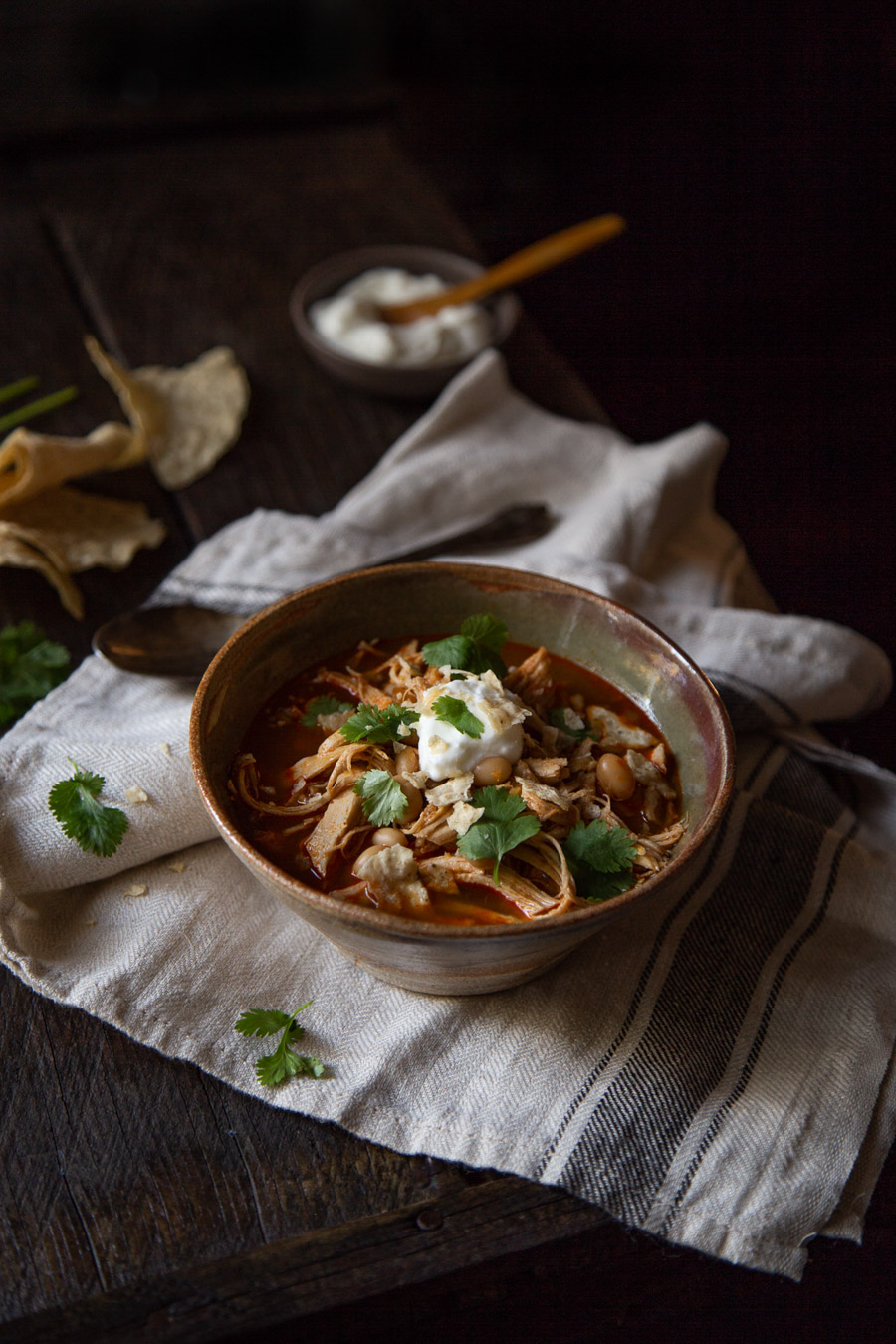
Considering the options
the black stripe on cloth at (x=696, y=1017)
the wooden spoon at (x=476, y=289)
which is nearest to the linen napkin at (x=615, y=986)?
the black stripe on cloth at (x=696, y=1017)

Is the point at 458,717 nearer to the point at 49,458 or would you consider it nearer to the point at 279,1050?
the point at 279,1050

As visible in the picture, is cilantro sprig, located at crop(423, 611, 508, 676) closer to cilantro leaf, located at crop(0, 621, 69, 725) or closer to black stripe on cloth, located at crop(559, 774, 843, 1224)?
black stripe on cloth, located at crop(559, 774, 843, 1224)

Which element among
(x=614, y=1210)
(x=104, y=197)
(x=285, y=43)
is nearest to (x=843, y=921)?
(x=614, y=1210)

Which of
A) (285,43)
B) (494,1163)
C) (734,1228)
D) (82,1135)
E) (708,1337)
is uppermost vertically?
(285,43)

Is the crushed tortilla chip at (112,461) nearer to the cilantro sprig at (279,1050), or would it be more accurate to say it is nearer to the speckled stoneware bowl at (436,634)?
the speckled stoneware bowl at (436,634)

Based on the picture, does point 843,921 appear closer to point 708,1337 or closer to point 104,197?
point 708,1337

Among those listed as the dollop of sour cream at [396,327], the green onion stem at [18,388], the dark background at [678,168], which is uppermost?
the green onion stem at [18,388]

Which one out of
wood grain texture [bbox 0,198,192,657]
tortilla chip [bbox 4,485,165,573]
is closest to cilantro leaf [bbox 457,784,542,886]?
wood grain texture [bbox 0,198,192,657]

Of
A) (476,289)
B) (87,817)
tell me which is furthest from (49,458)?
(476,289)
